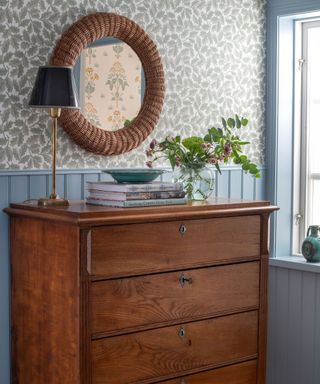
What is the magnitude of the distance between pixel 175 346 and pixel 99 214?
2.30ft

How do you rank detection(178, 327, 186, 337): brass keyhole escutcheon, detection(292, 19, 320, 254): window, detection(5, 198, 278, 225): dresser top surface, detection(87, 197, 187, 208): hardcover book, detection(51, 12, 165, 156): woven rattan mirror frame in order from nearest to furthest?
detection(5, 198, 278, 225): dresser top surface
detection(87, 197, 187, 208): hardcover book
detection(178, 327, 186, 337): brass keyhole escutcheon
detection(51, 12, 165, 156): woven rattan mirror frame
detection(292, 19, 320, 254): window

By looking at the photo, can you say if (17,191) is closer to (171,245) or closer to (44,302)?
(44,302)

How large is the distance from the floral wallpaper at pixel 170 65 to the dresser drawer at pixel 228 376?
109 centimetres

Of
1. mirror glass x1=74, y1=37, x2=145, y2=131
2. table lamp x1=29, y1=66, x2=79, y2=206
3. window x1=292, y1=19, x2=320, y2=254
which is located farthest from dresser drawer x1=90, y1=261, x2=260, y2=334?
window x1=292, y1=19, x2=320, y2=254

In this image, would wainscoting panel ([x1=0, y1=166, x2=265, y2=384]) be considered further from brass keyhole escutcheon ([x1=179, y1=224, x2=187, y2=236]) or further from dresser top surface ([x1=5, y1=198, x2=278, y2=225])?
brass keyhole escutcheon ([x1=179, y1=224, x2=187, y2=236])

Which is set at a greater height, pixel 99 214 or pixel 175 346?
pixel 99 214

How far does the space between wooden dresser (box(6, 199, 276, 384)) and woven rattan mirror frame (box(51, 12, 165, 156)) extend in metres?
0.44

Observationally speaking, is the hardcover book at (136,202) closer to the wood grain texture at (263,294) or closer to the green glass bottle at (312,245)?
the wood grain texture at (263,294)

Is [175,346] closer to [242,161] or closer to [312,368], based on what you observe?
[242,161]

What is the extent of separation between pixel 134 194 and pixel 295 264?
1.41m

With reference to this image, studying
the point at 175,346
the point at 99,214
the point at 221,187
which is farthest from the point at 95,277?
the point at 221,187

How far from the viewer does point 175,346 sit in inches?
127

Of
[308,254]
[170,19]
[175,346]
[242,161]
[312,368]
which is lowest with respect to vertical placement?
[312,368]

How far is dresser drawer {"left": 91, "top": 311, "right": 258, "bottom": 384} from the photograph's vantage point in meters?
3.02
